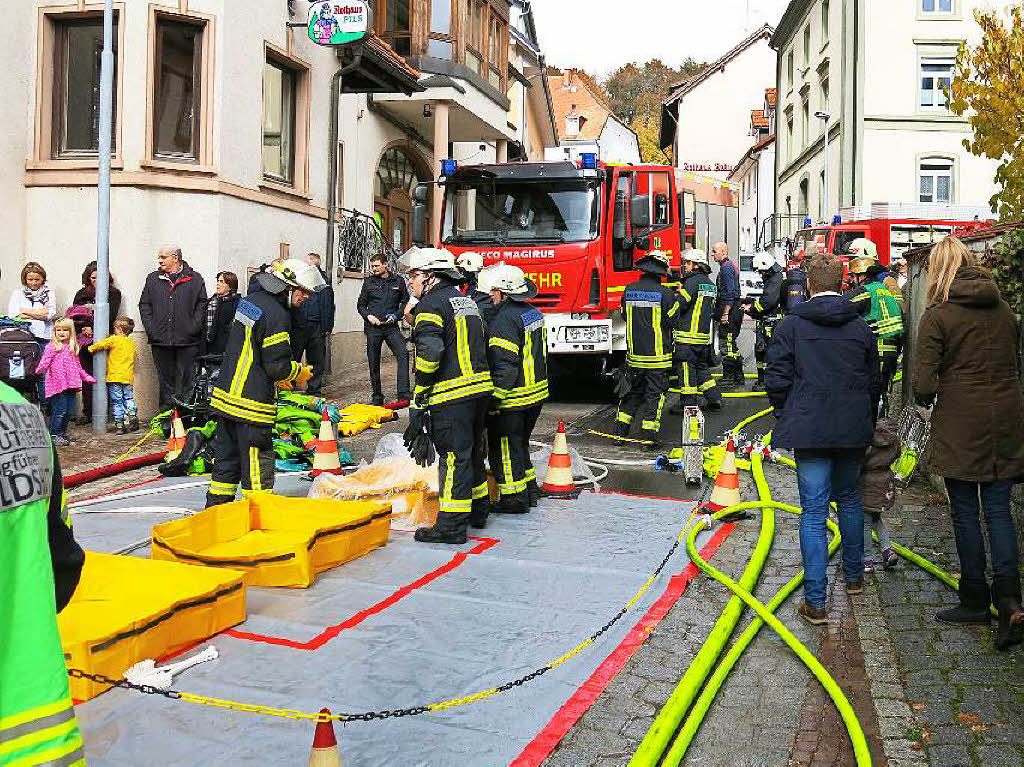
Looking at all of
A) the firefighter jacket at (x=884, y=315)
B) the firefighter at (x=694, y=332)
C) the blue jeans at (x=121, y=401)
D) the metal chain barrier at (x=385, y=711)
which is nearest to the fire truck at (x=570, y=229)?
the firefighter at (x=694, y=332)

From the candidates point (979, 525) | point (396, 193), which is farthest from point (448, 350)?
point (396, 193)

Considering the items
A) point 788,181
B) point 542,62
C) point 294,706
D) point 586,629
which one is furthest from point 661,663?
point 788,181

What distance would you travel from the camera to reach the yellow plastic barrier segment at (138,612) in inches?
162

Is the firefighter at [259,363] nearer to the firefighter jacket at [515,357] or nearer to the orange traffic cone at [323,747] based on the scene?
the firefighter jacket at [515,357]

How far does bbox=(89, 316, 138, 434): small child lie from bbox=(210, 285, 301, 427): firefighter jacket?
4.54 meters

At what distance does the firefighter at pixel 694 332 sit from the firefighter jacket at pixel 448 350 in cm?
466

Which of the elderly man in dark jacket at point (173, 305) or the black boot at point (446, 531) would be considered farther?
the elderly man in dark jacket at point (173, 305)

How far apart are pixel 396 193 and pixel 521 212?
331 inches

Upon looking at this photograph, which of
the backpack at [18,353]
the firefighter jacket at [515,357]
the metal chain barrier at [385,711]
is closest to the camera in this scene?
the metal chain barrier at [385,711]

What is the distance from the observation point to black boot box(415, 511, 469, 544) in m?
6.75

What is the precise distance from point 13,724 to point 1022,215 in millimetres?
6610

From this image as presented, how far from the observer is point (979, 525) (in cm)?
512

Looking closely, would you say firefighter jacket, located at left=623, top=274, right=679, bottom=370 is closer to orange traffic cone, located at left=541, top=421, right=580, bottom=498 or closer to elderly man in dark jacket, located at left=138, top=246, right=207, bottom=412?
orange traffic cone, located at left=541, top=421, right=580, bottom=498

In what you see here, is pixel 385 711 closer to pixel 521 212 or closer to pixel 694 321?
pixel 694 321
